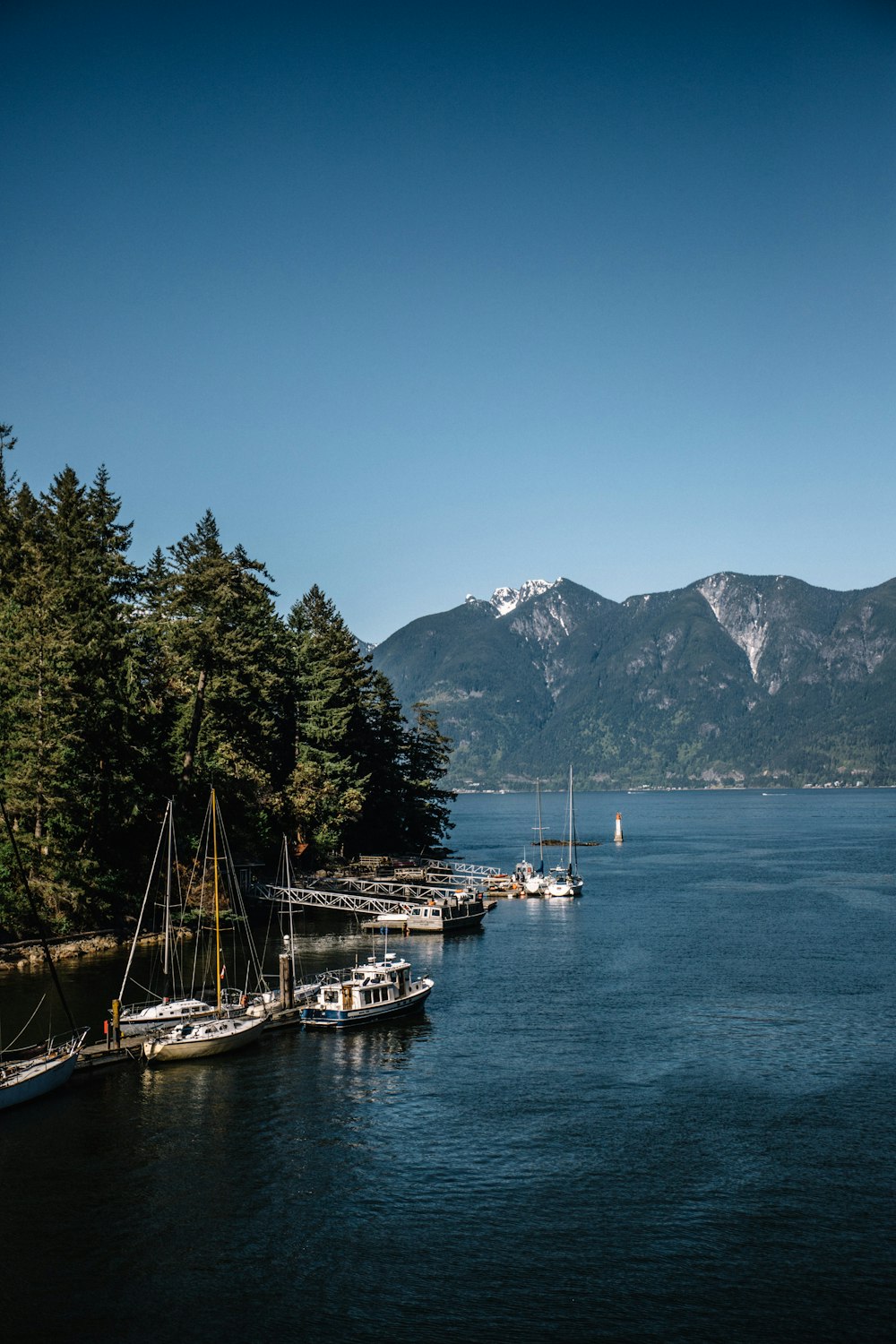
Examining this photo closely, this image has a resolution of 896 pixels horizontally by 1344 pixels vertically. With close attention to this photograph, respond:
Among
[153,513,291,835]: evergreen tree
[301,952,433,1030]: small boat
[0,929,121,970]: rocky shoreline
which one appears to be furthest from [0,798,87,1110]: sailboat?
[153,513,291,835]: evergreen tree

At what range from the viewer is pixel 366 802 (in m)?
130

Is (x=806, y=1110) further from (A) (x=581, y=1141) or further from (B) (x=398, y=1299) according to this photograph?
(B) (x=398, y=1299)

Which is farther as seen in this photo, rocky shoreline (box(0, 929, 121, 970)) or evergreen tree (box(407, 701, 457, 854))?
evergreen tree (box(407, 701, 457, 854))

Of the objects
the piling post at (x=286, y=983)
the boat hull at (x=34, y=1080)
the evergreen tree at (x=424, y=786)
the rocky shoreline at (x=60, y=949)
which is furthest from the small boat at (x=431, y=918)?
the boat hull at (x=34, y=1080)

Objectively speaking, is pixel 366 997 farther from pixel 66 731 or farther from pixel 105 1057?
pixel 66 731

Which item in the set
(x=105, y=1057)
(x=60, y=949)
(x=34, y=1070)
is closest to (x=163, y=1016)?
(x=105, y=1057)

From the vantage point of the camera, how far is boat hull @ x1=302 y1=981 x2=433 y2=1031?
184ft

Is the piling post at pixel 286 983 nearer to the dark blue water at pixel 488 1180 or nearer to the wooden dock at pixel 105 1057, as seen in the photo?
the dark blue water at pixel 488 1180

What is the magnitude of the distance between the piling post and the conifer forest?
16729mm

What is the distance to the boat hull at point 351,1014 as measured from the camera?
55969 mm

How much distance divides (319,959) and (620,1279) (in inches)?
1852

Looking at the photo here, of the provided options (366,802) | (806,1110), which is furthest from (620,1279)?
(366,802)

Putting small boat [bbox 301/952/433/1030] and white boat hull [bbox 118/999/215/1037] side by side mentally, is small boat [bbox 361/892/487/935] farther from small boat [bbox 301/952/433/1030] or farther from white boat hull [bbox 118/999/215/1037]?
white boat hull [bbox 118/999/215/1037]

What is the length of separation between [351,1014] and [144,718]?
37191mm
